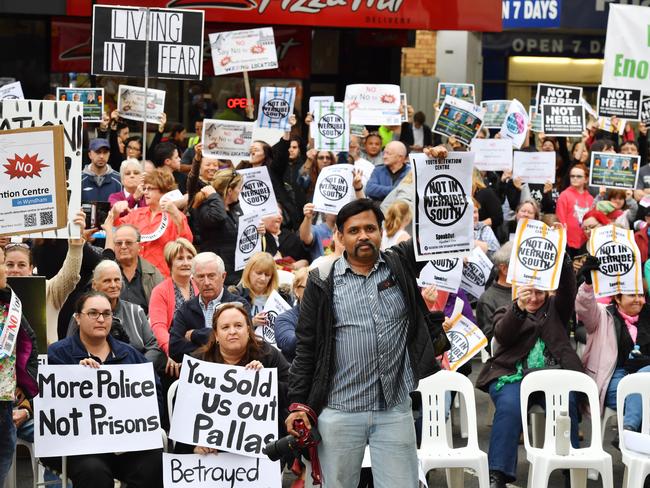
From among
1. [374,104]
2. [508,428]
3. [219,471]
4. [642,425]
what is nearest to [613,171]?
[374,104]

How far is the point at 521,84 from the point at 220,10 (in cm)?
843

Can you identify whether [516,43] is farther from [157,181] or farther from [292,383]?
[292,383]

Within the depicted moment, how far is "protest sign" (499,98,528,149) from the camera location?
625 inches

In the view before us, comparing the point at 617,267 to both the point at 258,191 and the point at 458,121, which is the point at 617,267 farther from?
the point at 458,121

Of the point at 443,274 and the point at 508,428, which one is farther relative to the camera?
the point at 443,274

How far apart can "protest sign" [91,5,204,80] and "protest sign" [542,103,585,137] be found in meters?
5.00

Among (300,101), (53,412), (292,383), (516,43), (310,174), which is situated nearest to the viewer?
(292,383)

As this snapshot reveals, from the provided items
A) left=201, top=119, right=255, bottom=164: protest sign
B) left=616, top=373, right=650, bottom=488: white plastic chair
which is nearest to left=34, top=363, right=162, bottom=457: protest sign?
left=616, top=373, right=650, bottom=488: white plastic chair

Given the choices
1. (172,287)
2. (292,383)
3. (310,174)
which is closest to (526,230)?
(172,287)

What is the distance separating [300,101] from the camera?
19672 mm

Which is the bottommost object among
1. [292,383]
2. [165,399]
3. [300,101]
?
[165,399]

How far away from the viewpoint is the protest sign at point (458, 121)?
1441cm

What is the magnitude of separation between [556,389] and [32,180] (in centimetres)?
368

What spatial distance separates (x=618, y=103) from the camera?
16359mm
